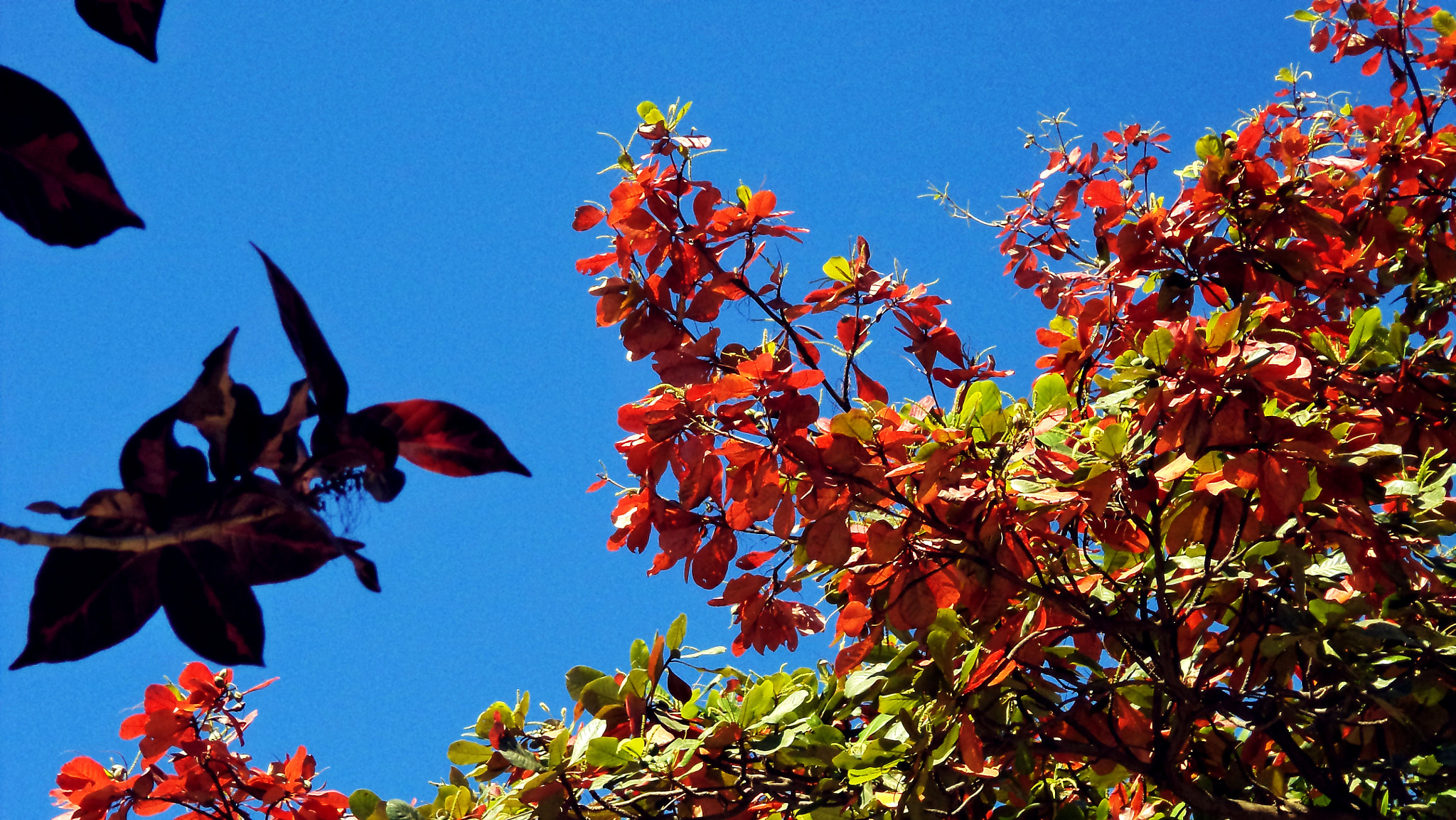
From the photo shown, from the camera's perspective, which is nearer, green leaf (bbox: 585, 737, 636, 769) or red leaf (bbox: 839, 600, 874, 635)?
green leaf (bbox: 585, 737, 636, 769)

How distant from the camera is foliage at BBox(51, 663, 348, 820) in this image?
2607mm

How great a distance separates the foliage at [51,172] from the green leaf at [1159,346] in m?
1.68

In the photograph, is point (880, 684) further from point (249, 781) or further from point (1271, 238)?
point (249, 781)

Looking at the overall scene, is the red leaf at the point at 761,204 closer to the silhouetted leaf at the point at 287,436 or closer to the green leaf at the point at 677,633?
the green leaf at the point at 677,633

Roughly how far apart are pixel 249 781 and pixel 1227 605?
2564mm

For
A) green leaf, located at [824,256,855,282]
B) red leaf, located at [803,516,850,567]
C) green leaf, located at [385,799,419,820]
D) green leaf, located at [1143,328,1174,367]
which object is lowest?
green leaf, located at [385,799,419,820]

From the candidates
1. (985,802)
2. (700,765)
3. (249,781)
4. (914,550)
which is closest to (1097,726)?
(985,802)

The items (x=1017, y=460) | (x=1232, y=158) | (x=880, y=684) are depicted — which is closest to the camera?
(x=1017, y=460)

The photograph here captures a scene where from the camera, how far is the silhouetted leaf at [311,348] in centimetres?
70

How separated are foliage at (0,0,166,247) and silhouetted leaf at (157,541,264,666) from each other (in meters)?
0.26

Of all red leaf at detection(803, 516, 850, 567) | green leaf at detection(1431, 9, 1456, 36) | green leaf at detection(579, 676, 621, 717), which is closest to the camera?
red leaf at detection(803, 516, 850, 567)

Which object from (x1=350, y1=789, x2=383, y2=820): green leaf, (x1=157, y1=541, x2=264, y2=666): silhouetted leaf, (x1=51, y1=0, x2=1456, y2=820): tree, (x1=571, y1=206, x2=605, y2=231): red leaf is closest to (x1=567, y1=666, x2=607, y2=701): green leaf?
(x1=51, y1=0, x2=1456, y2=820): tree

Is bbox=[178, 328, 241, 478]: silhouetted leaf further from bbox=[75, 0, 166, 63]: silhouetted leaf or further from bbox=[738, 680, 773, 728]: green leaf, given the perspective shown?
bbox=[738, 680, 773, 728]: green leaf

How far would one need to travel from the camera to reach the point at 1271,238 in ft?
8.44
